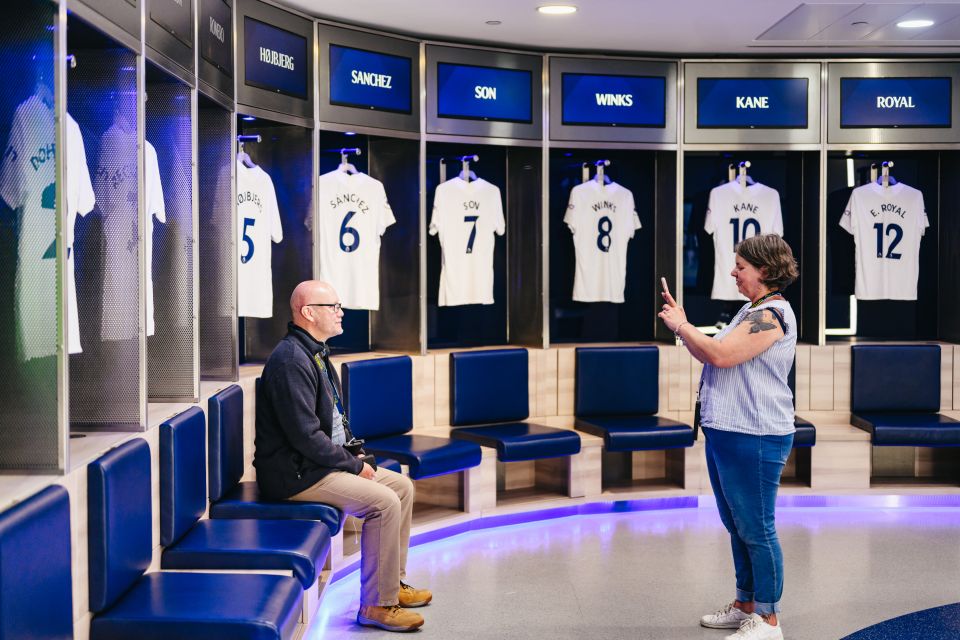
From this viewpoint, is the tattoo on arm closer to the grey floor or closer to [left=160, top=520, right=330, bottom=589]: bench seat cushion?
the grey floor

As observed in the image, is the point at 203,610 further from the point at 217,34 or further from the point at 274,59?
the point at 274,59

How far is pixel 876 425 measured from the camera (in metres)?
5.76

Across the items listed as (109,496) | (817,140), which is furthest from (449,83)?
(109,496)

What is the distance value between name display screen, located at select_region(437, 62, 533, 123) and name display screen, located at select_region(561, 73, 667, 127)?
251mm

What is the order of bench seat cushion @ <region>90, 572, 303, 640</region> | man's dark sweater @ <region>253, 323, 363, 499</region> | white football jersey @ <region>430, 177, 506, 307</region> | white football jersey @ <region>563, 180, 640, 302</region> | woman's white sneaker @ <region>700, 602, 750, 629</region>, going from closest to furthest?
bench seat cushion @ <region>90, 572, 303, 640</region> → man's dark sweater @ <region>253, 323, 363, 499</region> → woman's white sneaker @ <region>700, 602, 750, 629</region> → white football jersey @ <region>430, 177, 506, 307</region> → white football jersey @ <region>563, 180, 640, 302</region>

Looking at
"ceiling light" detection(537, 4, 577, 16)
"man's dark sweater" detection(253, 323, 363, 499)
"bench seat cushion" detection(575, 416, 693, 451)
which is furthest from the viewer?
"bench seat cushion" detection(575, 416, 693, 451)

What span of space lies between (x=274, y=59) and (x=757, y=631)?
317 centimetres

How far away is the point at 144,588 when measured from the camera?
9.30ft

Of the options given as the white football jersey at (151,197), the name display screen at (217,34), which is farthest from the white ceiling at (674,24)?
the white football jersey at (151,197)

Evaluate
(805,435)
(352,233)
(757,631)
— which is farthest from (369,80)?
(757,631)

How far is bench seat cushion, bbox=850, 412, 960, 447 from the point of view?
18.6ft

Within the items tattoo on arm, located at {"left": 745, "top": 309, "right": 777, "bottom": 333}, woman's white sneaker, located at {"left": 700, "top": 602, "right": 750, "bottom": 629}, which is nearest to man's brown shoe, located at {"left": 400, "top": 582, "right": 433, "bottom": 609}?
woman's white sneaker, located at {"left": 700, "top": 602, "right": 750, "bottom": 629}

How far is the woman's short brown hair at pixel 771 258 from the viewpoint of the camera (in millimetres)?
3395

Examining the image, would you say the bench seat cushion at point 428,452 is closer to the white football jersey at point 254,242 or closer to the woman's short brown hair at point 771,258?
the white football jersey at point 254,242
